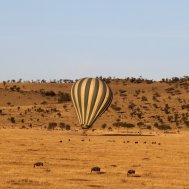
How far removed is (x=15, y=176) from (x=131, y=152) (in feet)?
51.1

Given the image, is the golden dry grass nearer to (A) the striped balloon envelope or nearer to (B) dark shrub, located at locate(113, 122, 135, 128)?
(A) the striped balloon envelope

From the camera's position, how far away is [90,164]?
31.1 metres

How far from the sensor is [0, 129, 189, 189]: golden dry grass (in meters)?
23.4

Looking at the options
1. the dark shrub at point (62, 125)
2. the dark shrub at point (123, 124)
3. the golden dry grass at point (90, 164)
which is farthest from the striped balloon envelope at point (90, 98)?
the dark shrub at point (123, 124)

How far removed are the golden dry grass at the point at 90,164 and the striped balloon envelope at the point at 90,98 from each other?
988 centimetres

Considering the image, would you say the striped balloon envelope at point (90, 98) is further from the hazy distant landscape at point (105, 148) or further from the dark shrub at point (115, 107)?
the dark shrub at point (115, 107)

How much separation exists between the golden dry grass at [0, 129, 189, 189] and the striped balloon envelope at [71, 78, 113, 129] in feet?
32.4

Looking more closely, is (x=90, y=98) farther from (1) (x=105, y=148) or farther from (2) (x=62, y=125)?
(2) (x=62, y=125)

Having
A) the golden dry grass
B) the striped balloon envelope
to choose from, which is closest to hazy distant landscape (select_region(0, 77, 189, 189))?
the golden dry grass

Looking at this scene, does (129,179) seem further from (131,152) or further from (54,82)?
(54,82)

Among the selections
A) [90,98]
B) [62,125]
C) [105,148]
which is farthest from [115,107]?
[105,148]

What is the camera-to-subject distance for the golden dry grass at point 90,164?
76.8 ft

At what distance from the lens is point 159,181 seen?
2433cm

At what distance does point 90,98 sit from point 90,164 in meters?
27.1
